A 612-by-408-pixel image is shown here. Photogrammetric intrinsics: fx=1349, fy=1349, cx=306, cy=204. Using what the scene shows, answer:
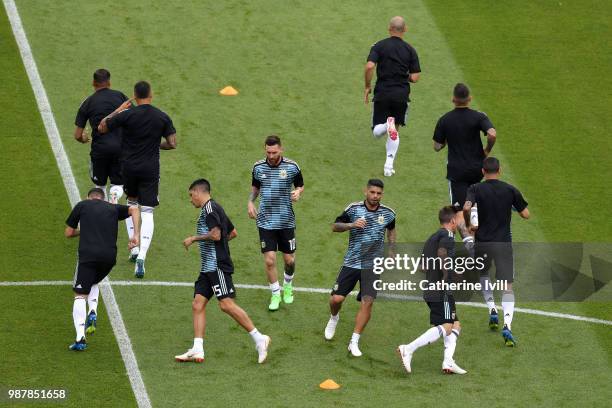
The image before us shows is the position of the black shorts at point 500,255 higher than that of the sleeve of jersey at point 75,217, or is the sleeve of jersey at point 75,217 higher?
the sleeve of jersey at point 75,217

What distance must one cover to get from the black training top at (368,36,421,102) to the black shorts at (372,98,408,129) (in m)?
0.08

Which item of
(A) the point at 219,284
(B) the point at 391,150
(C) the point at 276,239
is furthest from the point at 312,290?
(B) the point at 391,150

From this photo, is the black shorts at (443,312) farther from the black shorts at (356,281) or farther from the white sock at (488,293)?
the white sock at (488,293)

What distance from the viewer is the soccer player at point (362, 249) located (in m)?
16.3

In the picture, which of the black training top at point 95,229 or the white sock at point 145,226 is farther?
the white sock at point 145,226

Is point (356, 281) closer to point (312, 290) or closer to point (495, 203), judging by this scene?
point (312, 290)

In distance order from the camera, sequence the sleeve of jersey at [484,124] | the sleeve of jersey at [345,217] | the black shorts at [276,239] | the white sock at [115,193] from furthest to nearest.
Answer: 1. the white sock at [115,193]
2. the sleeve of jersey at [484,124]
3. the black shorts at [276,239]
4. the sleeve of jersey at [345,217]

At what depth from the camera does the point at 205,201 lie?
52.3 feet

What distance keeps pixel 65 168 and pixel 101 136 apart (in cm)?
232

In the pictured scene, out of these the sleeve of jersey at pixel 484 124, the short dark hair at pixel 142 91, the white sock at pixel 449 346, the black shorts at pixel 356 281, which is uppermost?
the short dark hair at pixel 142 91

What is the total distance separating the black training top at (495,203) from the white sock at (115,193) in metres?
5.05

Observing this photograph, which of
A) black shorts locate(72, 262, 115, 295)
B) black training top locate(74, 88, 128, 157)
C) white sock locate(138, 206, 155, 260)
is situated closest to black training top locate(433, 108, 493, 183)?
white sock locate(138, 206, 155, 260)

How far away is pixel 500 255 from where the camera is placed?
17.0 metres

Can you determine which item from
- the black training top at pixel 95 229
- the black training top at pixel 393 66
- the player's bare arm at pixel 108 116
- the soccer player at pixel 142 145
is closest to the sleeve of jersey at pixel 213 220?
the black training top at pixel 95 229
